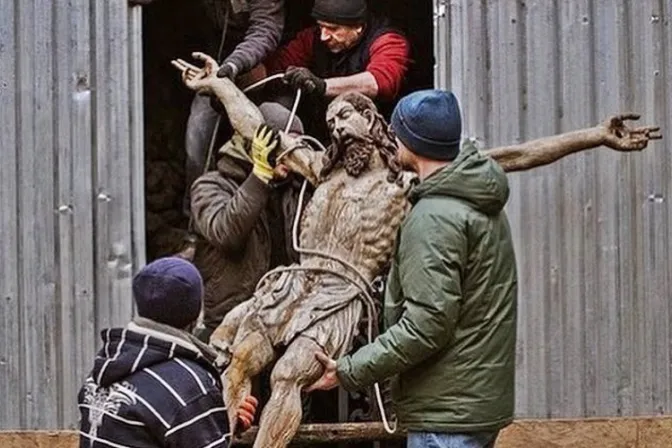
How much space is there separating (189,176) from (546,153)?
5.67 feet

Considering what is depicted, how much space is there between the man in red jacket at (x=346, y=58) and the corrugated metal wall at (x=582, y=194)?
39 cm

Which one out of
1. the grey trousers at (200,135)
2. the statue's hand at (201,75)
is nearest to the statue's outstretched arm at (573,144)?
the statue's hand at (201,75)

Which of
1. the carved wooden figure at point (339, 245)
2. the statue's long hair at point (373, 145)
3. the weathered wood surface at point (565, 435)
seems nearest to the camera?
the carved wooden figure at point (339, 245)

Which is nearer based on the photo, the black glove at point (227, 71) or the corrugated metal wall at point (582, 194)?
the corrugated metal wall at point (582, 194)

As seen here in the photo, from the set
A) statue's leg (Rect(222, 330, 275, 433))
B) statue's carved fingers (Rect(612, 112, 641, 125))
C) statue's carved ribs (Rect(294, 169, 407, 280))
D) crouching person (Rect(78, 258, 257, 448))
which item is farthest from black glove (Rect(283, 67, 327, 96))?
crouching person (Rect(78, 258, 257, 448))

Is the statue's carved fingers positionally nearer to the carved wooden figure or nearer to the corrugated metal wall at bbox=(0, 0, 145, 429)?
the carved wooden figure

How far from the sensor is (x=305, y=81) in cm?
660

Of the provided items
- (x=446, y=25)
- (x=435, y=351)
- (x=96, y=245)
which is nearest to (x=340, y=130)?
(x=446, y=25)

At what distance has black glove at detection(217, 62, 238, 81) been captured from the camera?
6570 mm

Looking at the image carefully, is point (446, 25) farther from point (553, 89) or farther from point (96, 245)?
point (96, 245)

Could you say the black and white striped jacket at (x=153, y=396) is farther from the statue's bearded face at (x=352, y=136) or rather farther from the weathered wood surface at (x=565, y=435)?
the weathered wood surface at (x=565, y=435)

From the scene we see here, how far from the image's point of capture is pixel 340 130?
20.2 ft

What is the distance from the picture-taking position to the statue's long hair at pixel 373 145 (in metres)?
6.16

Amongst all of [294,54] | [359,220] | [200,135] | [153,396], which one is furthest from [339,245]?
[153,396]
